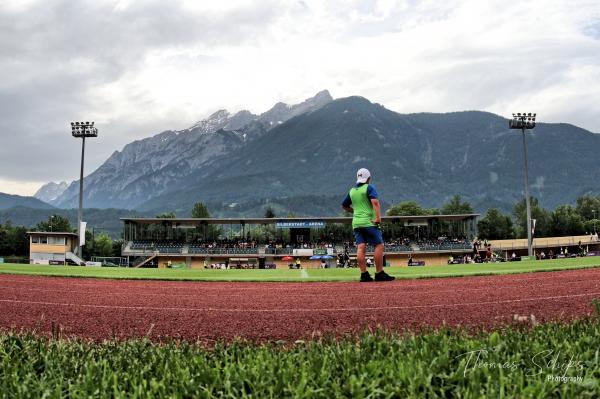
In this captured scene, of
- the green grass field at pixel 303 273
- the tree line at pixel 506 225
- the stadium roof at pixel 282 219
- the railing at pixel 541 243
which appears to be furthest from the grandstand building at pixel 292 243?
the green grass field at pixel 303 273

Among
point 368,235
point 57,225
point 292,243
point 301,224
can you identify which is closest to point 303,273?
point 368,235

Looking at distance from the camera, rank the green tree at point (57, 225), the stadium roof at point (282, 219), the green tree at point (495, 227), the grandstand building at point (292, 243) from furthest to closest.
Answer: the green tree at point (495, 227)
the green tree at point (57, 225)
the stadium roof at point (282, 219)
the grandstand building at point (292, 243)

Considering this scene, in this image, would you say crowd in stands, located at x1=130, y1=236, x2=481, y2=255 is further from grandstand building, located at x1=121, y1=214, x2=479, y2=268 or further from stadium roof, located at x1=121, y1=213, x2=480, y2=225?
stadium roof, located at x1=121, y1=213, x2=480, y2=225

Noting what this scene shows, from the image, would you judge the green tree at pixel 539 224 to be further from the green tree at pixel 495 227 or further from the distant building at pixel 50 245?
the distant building at pixel 50 245

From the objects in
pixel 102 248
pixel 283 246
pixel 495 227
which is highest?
pixel 495 227

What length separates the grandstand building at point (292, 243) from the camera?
71.3m

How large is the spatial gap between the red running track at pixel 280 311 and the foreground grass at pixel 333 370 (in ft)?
3.33

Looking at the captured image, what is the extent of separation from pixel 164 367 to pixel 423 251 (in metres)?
70.0

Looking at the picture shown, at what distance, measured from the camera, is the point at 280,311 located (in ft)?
23.9

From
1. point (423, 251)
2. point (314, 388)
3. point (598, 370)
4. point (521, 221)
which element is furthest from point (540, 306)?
point (521, 221)

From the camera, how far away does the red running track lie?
223 inches

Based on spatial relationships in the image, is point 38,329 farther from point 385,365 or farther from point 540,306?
point 540,306

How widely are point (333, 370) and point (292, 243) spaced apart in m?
73.5
